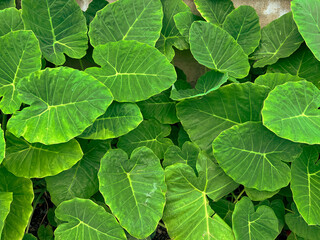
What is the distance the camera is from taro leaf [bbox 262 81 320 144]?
1270mm

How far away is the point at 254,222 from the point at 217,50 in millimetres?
862

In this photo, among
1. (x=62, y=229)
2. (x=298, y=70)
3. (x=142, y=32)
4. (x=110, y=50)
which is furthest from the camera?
(x=298, y=70)

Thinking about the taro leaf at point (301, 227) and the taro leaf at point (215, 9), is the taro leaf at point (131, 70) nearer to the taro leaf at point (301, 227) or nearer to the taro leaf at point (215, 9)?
the taro leaf at point (215, 9)

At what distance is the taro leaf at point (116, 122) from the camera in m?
1.39

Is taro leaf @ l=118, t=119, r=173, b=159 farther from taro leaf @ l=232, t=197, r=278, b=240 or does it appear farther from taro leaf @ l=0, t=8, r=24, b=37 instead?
taro leaf @ l=0, t=8, r=24, b=37

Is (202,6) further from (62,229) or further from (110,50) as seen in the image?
(62,229)

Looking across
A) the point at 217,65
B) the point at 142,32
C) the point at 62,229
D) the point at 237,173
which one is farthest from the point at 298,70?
the point at 62,229

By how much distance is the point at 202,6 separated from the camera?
1759mm

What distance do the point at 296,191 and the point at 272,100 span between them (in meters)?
0.43

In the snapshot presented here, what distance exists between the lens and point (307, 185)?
1.42 m

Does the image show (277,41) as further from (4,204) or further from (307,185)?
(4,204)

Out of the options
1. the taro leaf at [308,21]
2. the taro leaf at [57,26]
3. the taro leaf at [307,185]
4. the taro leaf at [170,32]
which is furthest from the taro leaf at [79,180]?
the taro leaf at [308,21]

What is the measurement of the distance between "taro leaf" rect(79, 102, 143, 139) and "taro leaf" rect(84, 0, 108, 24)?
601mm

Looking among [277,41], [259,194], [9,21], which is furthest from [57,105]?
[277,41]
